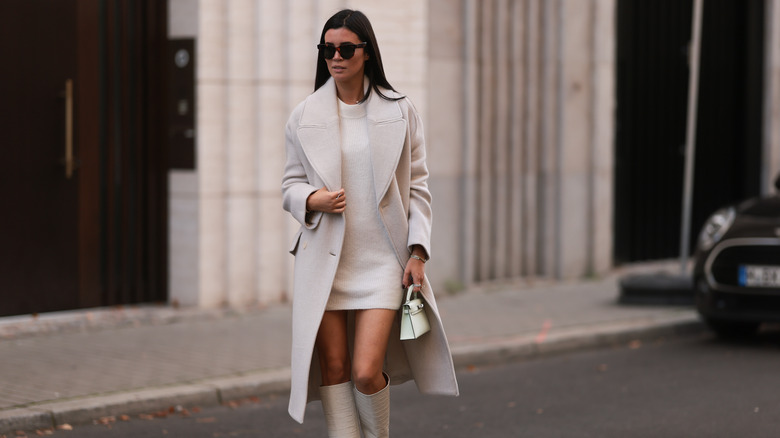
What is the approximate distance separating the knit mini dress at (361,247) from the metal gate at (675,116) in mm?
8691

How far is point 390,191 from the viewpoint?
13.4 ft

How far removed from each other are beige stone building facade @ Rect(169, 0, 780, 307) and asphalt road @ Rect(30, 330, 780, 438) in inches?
110

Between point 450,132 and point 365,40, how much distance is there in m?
6.67

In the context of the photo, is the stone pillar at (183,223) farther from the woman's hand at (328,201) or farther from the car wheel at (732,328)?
the woman's hand at (328,201)

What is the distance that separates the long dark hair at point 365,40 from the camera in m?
4.07

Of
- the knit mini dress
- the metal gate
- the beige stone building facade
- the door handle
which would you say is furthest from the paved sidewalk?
the knit mini dress

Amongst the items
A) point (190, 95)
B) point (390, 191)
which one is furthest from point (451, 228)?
point (390, 191)

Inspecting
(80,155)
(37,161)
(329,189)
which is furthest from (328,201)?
(80,155)

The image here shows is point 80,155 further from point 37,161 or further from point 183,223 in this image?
point 183,223

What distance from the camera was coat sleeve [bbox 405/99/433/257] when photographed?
4.14 meters

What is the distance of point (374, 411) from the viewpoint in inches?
162

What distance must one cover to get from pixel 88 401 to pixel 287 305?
12.2 feet

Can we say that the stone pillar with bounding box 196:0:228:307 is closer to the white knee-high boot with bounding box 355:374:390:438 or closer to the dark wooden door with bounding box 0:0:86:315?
the dark wooden door with bounding box 0:0:86:315

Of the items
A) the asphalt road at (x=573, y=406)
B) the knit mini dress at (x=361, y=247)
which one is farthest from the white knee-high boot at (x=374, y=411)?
the asphalt road at (x=573, y=406)
